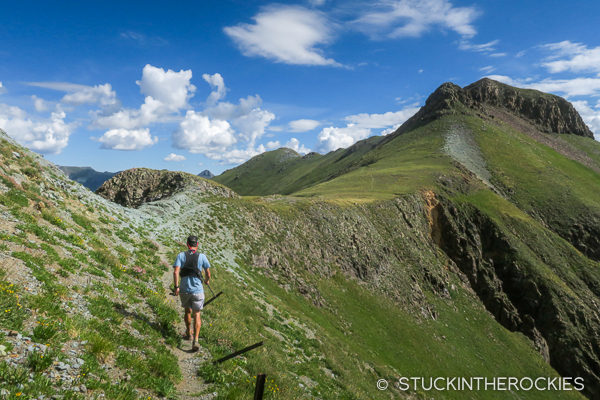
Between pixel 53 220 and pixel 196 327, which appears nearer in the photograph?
pixel 196 327

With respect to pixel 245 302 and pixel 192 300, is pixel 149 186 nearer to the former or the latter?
pixel 245 302

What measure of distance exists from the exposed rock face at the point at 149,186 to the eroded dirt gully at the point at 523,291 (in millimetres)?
52558

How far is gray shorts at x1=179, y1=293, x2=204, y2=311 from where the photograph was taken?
39.7 feet

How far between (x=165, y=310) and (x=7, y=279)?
6.02 m

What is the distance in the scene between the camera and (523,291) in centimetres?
6309

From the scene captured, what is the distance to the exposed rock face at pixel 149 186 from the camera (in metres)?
47.1

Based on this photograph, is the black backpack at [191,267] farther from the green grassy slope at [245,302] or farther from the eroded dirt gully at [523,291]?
the eroded dirt gully at [523,291]

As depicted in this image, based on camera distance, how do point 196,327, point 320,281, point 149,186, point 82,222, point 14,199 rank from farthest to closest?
point 149,186 → point 320,281 → point 82,222 → point 14,199 → point 196,327

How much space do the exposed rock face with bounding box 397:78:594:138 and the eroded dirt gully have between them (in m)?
107

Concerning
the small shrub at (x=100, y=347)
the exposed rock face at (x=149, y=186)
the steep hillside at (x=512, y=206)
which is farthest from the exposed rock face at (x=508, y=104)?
the small shrub at (x=100, y=347)

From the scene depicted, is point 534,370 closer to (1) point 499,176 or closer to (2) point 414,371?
(2) point 414,371

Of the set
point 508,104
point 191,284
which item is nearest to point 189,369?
point 191,284

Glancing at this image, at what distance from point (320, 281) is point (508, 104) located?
193 meters

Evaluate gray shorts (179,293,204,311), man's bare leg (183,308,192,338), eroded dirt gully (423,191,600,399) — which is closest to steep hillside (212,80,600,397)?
eroded dirt gully (423,191,600,399)
